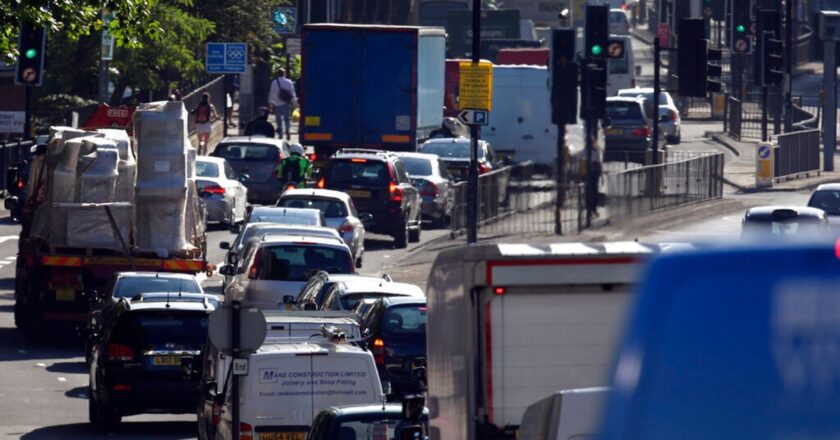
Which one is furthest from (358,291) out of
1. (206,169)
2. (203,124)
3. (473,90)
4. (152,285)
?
(203,124)

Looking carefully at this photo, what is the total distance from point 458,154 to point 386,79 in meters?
3.79

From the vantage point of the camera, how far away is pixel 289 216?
27766 mm

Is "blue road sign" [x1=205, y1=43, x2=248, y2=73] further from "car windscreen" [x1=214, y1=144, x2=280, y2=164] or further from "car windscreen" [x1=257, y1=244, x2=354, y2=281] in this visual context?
"car windscreen" [x1=257, y1=244, x2=354, y2=281]

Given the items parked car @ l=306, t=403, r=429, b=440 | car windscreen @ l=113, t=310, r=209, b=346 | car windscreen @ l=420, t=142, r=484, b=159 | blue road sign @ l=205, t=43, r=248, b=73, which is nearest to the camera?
parked car @ l=306, t=403, r=429, b=440

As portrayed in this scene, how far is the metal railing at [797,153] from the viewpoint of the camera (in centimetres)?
4650

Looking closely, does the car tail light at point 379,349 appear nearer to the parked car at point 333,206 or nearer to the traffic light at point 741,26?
the parked car at point 333,206

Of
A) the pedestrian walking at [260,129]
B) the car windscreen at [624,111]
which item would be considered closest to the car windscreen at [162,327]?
the pedestrian walking at [260,129]

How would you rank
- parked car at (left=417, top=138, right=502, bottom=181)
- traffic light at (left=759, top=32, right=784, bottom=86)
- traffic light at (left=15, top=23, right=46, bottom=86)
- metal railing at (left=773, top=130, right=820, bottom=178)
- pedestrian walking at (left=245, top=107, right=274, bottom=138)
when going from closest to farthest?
traffic light at (left=15, top=23, right=46, bottom=86)
parked car at (left=417, top=138, right=502, bottom=181)
pedestrian walking at (left=245, top=107, right=274, bottom=138)
metal railing at (left=773, top=130, right=820, bottom=178)
traffic light at (left=759, top=32, right=784, bottom=86)

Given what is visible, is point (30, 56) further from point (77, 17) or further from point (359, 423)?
point (359, 423)

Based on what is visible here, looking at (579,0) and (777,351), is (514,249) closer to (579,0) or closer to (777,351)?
(777,351)

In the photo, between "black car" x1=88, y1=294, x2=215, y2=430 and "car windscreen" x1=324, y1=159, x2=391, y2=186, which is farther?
"car windscreen" x1=324, y1=159, x2=391, y2=186

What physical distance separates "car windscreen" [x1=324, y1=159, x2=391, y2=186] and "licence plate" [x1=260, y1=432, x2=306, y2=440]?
19928mm

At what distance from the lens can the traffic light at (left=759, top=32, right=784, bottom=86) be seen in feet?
161

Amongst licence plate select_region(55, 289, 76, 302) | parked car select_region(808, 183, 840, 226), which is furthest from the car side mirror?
parked car select_region(808, 183, 840, 226)
